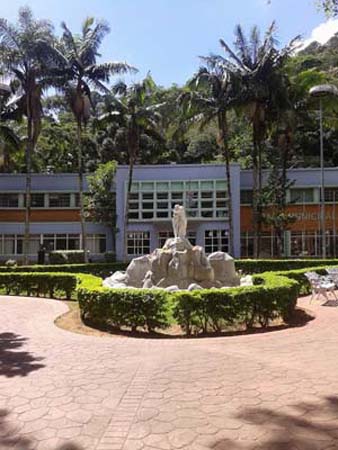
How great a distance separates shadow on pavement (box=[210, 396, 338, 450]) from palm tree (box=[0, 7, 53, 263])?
2442 centimetres

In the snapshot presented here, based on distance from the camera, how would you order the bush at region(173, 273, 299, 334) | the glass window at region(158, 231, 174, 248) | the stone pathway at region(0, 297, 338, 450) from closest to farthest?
the stone pathway at region(0, 297, 338, 450) < the bush at region(173, 273, 299, 334) < the glass window at region(158, 231, 174, 248)

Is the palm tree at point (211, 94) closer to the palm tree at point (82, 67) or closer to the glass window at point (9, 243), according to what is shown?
the palm tree at point (82, 67)

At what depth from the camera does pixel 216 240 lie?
36.2 m

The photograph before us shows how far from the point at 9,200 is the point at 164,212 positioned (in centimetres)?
1232

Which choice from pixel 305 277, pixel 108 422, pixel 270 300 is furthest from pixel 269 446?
pixel 305 277

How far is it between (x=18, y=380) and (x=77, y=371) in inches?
30.8

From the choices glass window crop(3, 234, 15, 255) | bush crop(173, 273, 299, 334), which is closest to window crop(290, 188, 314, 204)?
glass window crop(3, 234, 15, 255)

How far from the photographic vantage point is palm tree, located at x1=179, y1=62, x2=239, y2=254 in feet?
99.2

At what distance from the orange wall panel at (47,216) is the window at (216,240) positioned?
32.8 ft

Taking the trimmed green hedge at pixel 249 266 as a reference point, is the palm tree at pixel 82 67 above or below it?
above

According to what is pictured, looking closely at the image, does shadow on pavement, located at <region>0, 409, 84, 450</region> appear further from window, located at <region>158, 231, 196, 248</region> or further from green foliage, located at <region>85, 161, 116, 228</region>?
window, located at <region>158, 231, 196, 248</region>

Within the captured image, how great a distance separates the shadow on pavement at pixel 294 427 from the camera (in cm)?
432

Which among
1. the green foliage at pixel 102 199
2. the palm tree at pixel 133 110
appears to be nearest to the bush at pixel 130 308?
the palm tree at pixel 133 110

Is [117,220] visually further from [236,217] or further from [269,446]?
[269,446]
